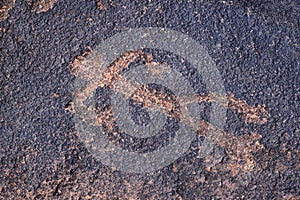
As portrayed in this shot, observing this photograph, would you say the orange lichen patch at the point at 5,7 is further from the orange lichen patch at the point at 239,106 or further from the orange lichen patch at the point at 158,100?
the orange lichen patch at the point at 239,106

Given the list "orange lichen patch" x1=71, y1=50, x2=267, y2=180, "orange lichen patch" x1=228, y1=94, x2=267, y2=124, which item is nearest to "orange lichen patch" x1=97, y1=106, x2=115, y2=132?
"orange lichen patch" x1=71, y1=50, x2=267, y2=180

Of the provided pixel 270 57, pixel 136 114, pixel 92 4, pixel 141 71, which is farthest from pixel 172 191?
pixel 92 4

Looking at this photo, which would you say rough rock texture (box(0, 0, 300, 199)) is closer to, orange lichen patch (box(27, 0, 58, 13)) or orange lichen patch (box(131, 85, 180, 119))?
orange lichen patch (box(27, 0, 58, 13))

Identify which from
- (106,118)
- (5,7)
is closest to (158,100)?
(106,118)

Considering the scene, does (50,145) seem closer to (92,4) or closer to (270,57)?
(92,4)

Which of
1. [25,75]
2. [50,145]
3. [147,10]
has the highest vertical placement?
[147,10]

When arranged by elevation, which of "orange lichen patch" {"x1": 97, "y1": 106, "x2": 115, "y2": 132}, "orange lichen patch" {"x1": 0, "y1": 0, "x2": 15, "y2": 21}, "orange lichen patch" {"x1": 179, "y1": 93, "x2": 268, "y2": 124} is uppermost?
"orange lichen patch" {"x1": 0, "y1": 0, "x2": 15, "y2": 21}
